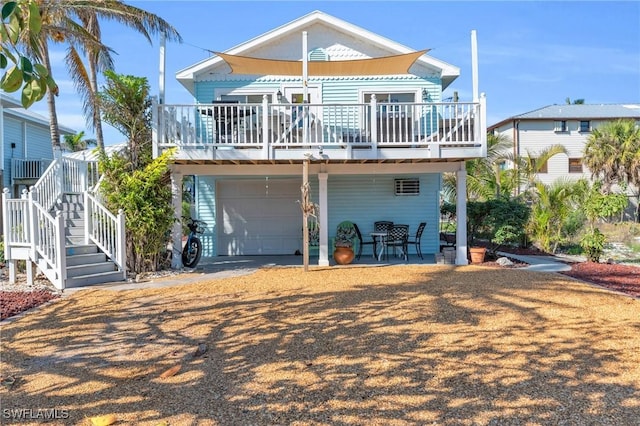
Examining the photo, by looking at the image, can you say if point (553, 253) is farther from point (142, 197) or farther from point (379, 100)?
point (142, 197)

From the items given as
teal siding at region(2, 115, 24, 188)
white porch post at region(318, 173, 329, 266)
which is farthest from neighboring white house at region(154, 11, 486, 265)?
teal siding at region(2, 115, 24, 188)

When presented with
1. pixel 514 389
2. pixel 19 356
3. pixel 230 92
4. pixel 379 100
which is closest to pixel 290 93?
pixel 230 92

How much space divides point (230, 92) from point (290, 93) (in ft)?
5.46

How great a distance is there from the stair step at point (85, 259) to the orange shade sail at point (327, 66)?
202 inches

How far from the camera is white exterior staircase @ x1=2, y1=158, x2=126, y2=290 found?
338 inches

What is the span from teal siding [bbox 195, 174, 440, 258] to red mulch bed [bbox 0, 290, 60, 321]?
577cm

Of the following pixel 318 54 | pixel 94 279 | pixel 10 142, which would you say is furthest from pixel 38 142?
pixel 94 279

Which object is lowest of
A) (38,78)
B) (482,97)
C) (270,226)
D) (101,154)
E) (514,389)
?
(514,389)

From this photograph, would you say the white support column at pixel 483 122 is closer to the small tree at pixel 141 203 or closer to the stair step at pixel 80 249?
the small tree at pixel 141 203

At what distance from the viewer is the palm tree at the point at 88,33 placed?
1371 cm

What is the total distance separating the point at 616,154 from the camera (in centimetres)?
2436

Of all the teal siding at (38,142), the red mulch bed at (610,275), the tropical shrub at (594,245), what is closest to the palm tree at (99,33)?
the teal siding at (38,142)

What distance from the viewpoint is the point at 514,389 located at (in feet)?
12.5

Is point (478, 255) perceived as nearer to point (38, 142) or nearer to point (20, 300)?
point (20, 300)
